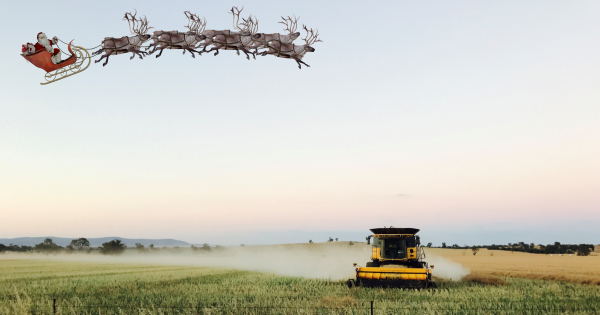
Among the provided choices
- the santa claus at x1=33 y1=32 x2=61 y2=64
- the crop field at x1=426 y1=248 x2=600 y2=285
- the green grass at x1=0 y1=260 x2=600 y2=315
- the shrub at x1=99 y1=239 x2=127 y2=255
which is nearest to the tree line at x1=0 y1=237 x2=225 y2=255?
the shrub at x1=99 y1=239 x2=127 y2=255

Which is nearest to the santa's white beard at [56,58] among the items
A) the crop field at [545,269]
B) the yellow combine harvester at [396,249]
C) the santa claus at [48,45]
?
the santa claus at [48,45]

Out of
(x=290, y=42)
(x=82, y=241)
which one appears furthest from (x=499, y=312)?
(x=82, y=241)

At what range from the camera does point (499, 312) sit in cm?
1534

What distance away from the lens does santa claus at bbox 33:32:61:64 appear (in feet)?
22.6

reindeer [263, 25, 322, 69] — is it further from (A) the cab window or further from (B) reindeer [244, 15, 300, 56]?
(A) the cab window

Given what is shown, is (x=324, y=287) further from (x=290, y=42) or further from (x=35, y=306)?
(x=290, y=42)

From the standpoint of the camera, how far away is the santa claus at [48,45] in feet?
22.6

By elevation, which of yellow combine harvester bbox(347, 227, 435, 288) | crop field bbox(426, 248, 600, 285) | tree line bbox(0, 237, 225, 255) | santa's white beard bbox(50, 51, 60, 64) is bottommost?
tree line bbox(0, 237, 225, 255)

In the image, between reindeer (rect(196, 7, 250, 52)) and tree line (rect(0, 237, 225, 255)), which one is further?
tree line (rect(0, 237, 225, 255))

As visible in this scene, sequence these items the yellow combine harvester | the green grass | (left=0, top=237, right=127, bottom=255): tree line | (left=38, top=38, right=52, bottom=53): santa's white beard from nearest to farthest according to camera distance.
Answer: (left=38, top=38, right=52, bottom=53): santa's white beard
the green grass
the yellow combine harvester
(left=0, top=237, right=127, bottom=255): tree line

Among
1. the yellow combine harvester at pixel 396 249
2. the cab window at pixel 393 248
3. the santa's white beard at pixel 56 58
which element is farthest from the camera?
the cab window at pixel 393 248

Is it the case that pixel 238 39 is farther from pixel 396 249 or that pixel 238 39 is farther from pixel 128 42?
pixel 396 249

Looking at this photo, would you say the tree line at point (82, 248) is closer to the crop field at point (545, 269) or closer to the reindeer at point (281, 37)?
the crop field at point (545, 269)

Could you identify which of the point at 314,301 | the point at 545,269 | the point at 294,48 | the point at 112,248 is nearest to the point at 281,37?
the point at 294,48
